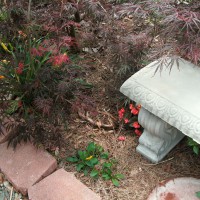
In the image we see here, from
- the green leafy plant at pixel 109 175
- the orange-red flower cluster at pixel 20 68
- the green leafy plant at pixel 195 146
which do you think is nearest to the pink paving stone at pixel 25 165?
the green leafy plant at pixel 109 175

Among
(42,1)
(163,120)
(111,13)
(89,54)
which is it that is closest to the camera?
(163,120)

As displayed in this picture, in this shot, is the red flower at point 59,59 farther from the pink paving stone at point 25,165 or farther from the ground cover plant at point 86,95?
the pink paving stone at point 25,165

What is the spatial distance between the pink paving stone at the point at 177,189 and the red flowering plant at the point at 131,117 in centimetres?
40

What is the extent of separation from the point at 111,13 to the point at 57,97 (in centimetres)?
66

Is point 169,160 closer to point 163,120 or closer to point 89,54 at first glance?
point 163,120

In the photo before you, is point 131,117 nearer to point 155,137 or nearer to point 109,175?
point 155,137

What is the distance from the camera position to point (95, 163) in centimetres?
200

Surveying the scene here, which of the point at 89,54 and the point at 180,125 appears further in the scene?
the point at 89,54

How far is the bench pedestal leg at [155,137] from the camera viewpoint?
74.1 inches

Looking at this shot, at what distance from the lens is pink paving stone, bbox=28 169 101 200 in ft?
6.02

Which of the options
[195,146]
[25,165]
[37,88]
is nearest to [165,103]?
[195,146]

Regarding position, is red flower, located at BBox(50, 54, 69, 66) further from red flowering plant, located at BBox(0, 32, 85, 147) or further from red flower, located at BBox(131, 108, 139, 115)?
red flower, located at BBox(131, 108, 139, 115)

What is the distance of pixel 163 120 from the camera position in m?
1.82

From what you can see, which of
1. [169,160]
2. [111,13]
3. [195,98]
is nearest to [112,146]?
[169,160]
